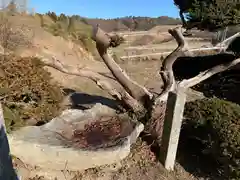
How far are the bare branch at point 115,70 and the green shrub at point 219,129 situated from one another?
0.95 metres

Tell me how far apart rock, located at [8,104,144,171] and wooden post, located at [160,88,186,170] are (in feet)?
1.96

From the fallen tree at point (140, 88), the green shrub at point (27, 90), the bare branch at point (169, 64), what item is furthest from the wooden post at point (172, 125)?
the green shrub at point (27, 90)

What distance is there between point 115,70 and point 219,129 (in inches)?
102

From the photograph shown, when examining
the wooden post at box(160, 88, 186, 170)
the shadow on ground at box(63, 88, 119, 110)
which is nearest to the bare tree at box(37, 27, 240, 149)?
the wooden post at box(160, 88, 186, 170)

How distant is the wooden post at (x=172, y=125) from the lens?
511cm

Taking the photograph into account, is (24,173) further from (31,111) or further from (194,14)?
(194,14)

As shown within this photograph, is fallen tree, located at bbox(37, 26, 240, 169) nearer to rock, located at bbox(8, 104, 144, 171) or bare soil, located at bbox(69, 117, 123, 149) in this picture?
bare soil, located at bbox(69, 117, 123, 149)

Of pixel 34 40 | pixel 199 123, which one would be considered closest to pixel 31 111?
pixel 199 123

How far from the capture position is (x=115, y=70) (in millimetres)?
7020

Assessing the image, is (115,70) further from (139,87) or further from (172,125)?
(172,125)

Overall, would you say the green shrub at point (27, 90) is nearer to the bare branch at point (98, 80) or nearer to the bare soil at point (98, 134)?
the bare branch at point (98, 80)

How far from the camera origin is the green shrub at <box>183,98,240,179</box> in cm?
522

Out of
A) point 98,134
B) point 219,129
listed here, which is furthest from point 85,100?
point 219,129

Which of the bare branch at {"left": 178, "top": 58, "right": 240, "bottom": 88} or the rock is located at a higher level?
the bare branch at {"left": 178, "top": 58, "right": 240, "bottom": 88}
